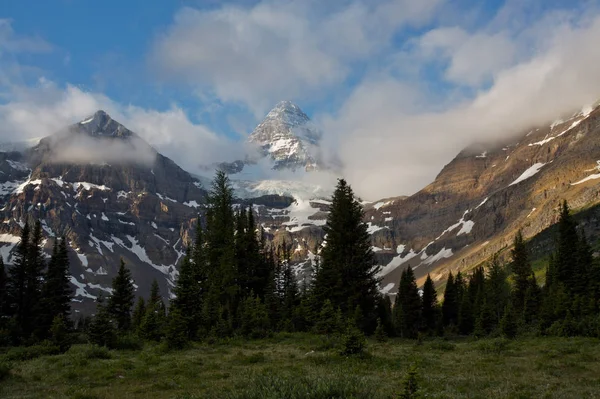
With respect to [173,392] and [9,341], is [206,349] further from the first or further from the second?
[9,341]

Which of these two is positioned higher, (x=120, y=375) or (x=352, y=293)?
(x=352, y=293)

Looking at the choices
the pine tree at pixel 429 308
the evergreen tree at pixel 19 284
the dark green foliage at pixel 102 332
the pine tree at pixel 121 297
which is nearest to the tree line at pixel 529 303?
the pine tree at pixel 429 308

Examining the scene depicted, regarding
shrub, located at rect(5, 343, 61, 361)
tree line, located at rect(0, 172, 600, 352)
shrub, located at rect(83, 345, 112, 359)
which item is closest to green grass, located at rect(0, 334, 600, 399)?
shrub, located at rect(83, 345, 112, 359)

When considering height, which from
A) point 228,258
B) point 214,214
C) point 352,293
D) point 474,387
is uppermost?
point 214,214

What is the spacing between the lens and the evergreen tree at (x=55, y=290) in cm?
6003

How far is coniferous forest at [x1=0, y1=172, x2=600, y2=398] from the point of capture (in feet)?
96.0

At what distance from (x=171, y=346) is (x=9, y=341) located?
2283cm

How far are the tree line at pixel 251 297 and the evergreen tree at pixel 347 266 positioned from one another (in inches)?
3.9

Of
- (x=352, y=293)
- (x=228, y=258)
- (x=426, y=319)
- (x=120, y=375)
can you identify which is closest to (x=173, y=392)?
(x=120, y=375)

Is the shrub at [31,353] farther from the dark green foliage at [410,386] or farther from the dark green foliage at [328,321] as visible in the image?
the dark green foliage at [410,386]

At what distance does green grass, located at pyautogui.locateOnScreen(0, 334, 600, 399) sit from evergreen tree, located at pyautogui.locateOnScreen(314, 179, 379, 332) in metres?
16.3

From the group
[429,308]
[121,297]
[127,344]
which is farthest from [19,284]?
[429,308]

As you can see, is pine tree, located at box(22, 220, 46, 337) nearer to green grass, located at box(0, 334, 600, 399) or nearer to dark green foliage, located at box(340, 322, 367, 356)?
green grass, located at box(0, 334, 600, 399)

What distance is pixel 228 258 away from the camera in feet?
158
